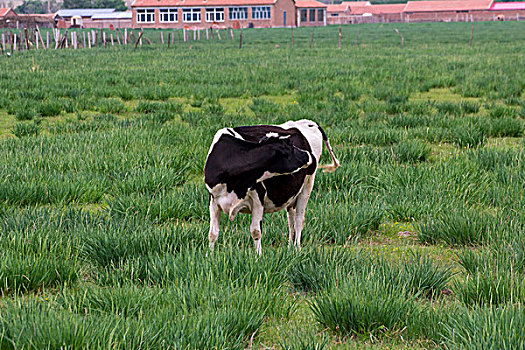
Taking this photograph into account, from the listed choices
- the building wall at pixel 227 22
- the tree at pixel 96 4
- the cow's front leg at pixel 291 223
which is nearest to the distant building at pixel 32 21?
the building wall at pixel 227 22

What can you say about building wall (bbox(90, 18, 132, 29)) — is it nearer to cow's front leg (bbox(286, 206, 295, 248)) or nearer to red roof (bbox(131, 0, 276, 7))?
red roof (bbox(131, 0, 276, 7))

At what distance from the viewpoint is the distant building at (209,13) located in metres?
81.2

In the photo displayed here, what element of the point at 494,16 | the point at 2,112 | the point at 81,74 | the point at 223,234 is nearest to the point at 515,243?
the point at 223,234

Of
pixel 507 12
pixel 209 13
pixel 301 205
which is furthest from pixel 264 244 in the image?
pixel 507 12

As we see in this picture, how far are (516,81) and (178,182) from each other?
10.9m

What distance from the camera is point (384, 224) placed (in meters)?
4.80

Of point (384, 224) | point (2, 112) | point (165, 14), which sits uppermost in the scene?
point (165, 14)

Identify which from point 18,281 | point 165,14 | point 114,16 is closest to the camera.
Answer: point 18,281

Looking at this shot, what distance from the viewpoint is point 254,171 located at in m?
3.30

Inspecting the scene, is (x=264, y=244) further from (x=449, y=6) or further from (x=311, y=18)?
(x=449, y=6)

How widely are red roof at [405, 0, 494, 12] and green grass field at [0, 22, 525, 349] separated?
110m

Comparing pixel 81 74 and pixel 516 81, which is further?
pixel 81 74

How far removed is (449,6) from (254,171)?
119320 millimetres

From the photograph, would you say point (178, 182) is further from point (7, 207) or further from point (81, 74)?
point (81, 74)
